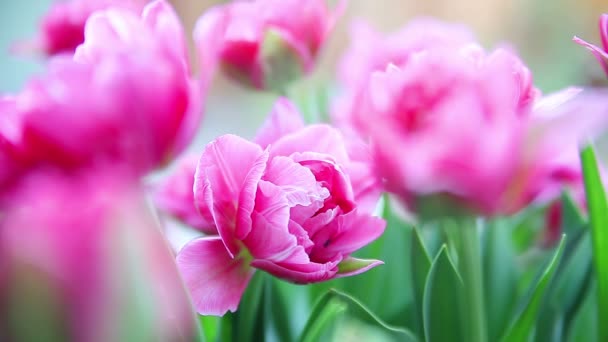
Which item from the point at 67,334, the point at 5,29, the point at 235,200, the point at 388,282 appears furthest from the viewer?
the point at 5,29

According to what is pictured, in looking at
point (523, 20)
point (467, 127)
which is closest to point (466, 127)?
point (467, 127)

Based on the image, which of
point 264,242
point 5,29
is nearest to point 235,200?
point 264,242

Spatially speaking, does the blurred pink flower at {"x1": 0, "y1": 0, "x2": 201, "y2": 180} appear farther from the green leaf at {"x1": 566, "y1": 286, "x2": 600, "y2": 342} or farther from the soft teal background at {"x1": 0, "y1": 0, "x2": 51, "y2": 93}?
the soft teal background at {"x1": 0, "y1": 0, "x2": 51, "y2": 93}

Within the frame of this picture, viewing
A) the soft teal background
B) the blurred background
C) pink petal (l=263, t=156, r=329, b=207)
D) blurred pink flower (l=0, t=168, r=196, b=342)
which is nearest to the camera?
blurred pink flower (l=0, t=168, r=196, b=342)

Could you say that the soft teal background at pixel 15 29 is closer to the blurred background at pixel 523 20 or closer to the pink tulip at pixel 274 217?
the blurred background at pixel 523 20

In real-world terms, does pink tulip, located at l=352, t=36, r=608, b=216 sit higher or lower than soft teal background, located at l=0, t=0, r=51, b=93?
lower

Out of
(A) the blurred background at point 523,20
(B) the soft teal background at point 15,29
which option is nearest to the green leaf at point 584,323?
(B) the soft teal background at point 15,29

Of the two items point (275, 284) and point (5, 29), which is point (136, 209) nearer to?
point (275, 284)

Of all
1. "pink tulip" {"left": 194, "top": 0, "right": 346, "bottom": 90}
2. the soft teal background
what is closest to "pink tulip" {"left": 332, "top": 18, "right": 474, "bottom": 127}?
"pink tulip" {"left": 194, "top": 0, "right": 346, "bottom": 90}
